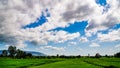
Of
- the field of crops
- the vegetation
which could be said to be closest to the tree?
the vegetation

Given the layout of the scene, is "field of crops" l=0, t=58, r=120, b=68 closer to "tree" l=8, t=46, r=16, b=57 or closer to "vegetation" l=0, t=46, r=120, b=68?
"vegetation" l=0, t=46, r=120, b=68

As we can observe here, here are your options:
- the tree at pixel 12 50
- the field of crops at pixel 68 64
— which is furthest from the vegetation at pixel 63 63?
the tree at pixel 12 50

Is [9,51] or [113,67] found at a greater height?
[9,51]

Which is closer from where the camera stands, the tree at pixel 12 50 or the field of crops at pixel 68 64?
the field of crops at pixel 68 64

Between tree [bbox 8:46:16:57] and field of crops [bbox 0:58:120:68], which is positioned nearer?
field of crops [bbox 0:58:120:68]

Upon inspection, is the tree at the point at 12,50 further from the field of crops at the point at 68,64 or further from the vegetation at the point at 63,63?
the field of crops at the point at 68,64

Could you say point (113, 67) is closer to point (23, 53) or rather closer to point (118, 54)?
point (118, 54)

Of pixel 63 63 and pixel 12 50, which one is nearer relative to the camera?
pixel 63 63

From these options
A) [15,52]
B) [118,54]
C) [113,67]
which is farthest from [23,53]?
[113,67]

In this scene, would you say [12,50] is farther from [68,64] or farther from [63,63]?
[68,64]

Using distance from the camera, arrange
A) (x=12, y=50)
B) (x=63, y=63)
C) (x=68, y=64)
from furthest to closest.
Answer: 1. (x=12, y=50)
2. (x=63, y=63)
3. (x=68, y=64)

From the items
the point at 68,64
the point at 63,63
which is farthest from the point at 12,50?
the point at 68,64

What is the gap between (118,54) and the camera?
365 ft

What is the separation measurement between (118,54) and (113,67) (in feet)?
257
